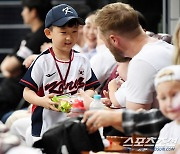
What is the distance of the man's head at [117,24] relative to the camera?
201 inches

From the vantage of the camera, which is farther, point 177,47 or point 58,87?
point 58,87

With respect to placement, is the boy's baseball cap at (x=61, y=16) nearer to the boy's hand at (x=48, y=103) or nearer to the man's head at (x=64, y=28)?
the man's head at (x=64, y=28)

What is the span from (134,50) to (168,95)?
143 cm

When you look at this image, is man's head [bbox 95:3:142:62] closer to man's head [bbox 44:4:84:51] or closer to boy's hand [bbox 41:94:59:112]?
man's head [bbox 44:4:84:51]

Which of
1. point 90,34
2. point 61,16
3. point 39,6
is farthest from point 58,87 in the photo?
point 39,6

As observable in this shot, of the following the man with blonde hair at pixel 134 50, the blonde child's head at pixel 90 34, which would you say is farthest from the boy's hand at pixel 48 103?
the blonde child's head at pixel 90 34

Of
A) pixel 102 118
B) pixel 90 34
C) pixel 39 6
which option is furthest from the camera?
pixel 39 6

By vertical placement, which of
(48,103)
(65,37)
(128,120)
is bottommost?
(48,103)

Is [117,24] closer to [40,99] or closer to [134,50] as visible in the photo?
[134,50]

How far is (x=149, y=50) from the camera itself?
5.00m

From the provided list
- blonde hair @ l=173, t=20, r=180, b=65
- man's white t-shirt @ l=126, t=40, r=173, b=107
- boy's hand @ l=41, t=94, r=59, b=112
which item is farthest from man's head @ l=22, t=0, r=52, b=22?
blonde hair @ l=173, t=20, r=180, b=65

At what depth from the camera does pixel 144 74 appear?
4.88m

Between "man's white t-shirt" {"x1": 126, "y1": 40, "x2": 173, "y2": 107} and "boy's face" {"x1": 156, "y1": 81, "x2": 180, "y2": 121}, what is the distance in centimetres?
100

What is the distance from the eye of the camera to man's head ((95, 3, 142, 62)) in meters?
5.10
